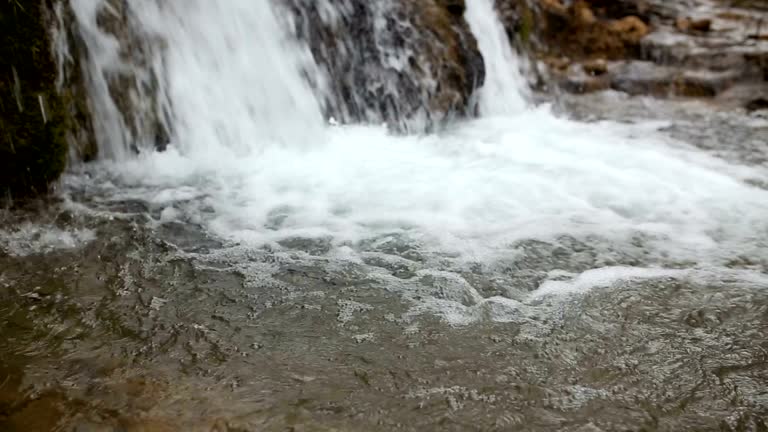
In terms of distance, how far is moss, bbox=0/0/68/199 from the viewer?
14.0ft

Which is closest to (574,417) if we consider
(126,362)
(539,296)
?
(539,296)

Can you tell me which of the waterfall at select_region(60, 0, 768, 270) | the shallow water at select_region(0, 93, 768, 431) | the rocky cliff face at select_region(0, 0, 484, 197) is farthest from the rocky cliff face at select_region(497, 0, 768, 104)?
the shallow water at select_region(0, 93, 768, 431)

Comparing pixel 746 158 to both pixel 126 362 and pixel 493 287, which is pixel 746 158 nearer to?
pixel 493 287

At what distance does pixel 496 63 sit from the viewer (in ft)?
32.1

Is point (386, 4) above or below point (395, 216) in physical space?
above

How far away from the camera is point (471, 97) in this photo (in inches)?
334

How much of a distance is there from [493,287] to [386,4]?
528cm

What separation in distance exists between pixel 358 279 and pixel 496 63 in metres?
7.07

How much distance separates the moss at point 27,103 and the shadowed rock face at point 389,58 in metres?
3.17

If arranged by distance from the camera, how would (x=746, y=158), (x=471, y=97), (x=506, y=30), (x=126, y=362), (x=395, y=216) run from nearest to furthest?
Answer: (x=126, y=362)
(x=395, y=216)
(x=746, y=158)
(x=471, y=97)
(x=506, y=30)

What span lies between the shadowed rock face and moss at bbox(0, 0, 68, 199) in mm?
3167

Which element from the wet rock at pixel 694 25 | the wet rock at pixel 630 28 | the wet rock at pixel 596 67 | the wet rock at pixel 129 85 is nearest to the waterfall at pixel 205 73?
the wet rock at pixel 129 85

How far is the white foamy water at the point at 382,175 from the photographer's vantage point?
14.3ft

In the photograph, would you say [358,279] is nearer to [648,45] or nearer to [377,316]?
[377,316]
